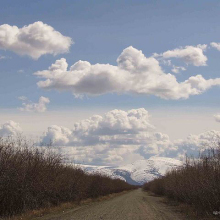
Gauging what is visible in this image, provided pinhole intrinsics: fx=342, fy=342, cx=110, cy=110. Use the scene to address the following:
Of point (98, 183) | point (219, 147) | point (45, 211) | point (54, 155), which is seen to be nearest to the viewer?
point (219, 147)

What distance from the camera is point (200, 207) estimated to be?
31.3m

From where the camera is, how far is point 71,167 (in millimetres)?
57562

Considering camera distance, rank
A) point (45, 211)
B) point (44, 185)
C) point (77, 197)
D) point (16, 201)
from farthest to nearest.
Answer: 1. point (77, 197)
2. point (44, 185)
3. point (45, 211)
4. point (16, 201)

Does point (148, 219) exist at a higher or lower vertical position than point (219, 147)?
lower

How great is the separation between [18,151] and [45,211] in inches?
272

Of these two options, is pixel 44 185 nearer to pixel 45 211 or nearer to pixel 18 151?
pixel 45 211

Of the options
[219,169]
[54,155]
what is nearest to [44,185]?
[54,155]

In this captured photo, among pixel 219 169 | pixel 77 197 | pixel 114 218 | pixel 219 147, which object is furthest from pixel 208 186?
pixel 77 197

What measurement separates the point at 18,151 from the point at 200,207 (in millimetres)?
17636

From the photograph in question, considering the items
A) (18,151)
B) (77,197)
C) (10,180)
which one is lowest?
(77,197)

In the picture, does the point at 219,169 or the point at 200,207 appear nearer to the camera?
the point at 219,169

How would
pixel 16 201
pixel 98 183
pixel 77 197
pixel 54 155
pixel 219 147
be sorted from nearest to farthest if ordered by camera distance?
pixel 219 147, pixel 16 201, pixel 54 155, pixel 77 197, pixel 98 183

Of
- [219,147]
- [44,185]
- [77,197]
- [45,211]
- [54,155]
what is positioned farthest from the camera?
[77,197]

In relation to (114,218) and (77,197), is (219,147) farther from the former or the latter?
(77,197)
